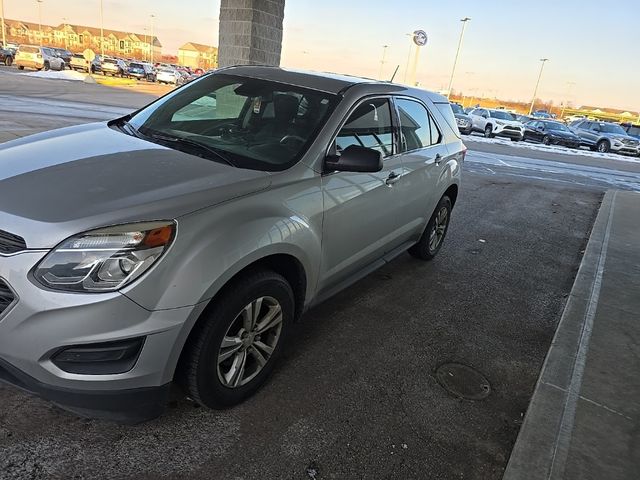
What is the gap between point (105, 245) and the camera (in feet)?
7.00

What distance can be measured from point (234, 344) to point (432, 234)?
3217 millimetres

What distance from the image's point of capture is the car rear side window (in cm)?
427

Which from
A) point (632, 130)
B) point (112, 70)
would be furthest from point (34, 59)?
point (632, 130)

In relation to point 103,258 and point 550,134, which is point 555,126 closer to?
point 550,134

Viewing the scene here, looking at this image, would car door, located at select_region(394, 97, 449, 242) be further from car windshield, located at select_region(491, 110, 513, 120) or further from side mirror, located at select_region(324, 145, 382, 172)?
car windshield, located at select_region(491, 110, 513, 120)

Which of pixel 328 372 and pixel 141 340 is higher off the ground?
pixel 141 340

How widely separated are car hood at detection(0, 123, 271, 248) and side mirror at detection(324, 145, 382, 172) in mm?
537

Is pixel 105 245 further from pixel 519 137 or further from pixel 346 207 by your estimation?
pixel 519 137

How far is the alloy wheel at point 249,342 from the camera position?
104 inches

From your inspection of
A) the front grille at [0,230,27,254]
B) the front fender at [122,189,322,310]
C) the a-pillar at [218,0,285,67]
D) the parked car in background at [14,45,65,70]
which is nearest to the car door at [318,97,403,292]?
the front fender at [122,189,322,310]

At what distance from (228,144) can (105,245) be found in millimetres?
1298

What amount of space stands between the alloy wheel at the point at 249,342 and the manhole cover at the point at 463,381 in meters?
1.21

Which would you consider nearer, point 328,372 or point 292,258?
point 292,258

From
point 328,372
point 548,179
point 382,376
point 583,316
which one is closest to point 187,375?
point 328,372
